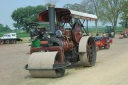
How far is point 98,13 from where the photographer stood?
4453 centimetres

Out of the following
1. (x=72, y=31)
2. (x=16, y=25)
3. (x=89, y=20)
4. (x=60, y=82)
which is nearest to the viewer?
(x=60, y=82)

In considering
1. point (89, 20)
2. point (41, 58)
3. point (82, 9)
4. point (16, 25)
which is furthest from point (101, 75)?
point (16, 25)

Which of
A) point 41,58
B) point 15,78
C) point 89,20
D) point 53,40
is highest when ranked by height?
point 89,20

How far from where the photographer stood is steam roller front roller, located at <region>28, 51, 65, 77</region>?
535 cm

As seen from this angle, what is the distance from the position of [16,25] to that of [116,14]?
30193 millimetres

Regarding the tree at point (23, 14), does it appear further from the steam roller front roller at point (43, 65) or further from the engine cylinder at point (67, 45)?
the steam roller front roller at point (43, 65)


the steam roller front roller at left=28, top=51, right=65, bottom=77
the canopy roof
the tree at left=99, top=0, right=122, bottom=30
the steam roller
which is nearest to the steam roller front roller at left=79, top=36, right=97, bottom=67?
the steam roller

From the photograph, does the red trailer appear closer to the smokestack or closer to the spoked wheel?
the spoked wheel

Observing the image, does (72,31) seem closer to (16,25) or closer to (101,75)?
(101,75)

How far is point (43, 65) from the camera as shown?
5.38 m

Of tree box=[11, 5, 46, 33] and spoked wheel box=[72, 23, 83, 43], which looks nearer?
spoked wheel box=[72, 23, 83, 43]

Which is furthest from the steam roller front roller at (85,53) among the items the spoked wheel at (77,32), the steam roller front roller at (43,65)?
the steam roller front roller at (43,65)

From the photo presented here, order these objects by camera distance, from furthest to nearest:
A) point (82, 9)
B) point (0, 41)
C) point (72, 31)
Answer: point (82, 9), point (0, 41), point (72, 31)

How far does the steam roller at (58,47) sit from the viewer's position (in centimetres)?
544
